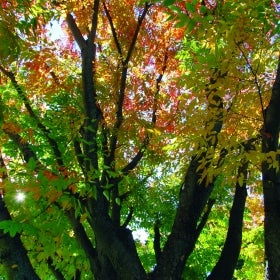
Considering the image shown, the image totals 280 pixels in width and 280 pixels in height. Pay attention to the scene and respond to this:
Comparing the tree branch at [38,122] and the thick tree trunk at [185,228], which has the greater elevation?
the tree branch at [38,122]

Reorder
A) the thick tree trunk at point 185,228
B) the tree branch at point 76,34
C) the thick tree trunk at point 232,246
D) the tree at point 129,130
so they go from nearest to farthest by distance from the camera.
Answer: the tree at point 129,130 → the thick tree trunk at point 185,228 → the thick tree trunk at point 232,246 → the tree branch at point 76,34

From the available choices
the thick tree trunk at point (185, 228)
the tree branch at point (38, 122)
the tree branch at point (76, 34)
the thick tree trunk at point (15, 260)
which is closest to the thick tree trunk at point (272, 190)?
the thick tree trunk at point (185, 228)

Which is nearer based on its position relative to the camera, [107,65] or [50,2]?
[50,2]

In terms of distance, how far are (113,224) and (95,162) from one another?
117 centimetres

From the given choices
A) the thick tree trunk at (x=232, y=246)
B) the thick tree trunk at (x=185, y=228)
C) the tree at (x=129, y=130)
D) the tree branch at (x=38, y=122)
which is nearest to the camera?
the tree at (x=129, y=130)

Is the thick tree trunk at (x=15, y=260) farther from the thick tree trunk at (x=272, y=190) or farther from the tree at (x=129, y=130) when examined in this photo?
the thick tree trunk at (x=272, y=190)

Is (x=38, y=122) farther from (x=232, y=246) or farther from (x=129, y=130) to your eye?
(x=232, y=246)

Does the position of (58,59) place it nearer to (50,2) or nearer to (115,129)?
(50,2)

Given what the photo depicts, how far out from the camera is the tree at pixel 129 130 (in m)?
4.37

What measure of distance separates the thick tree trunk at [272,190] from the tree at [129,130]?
2cm

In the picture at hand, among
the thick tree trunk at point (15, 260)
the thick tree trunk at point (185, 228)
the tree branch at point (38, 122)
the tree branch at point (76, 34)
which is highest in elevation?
the tree branch at point (76, 34)

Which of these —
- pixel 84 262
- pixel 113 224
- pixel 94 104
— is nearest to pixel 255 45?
pixel 94 104

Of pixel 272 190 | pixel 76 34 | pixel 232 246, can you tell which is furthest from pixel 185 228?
pixel 76 34

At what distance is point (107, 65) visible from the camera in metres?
8.02
